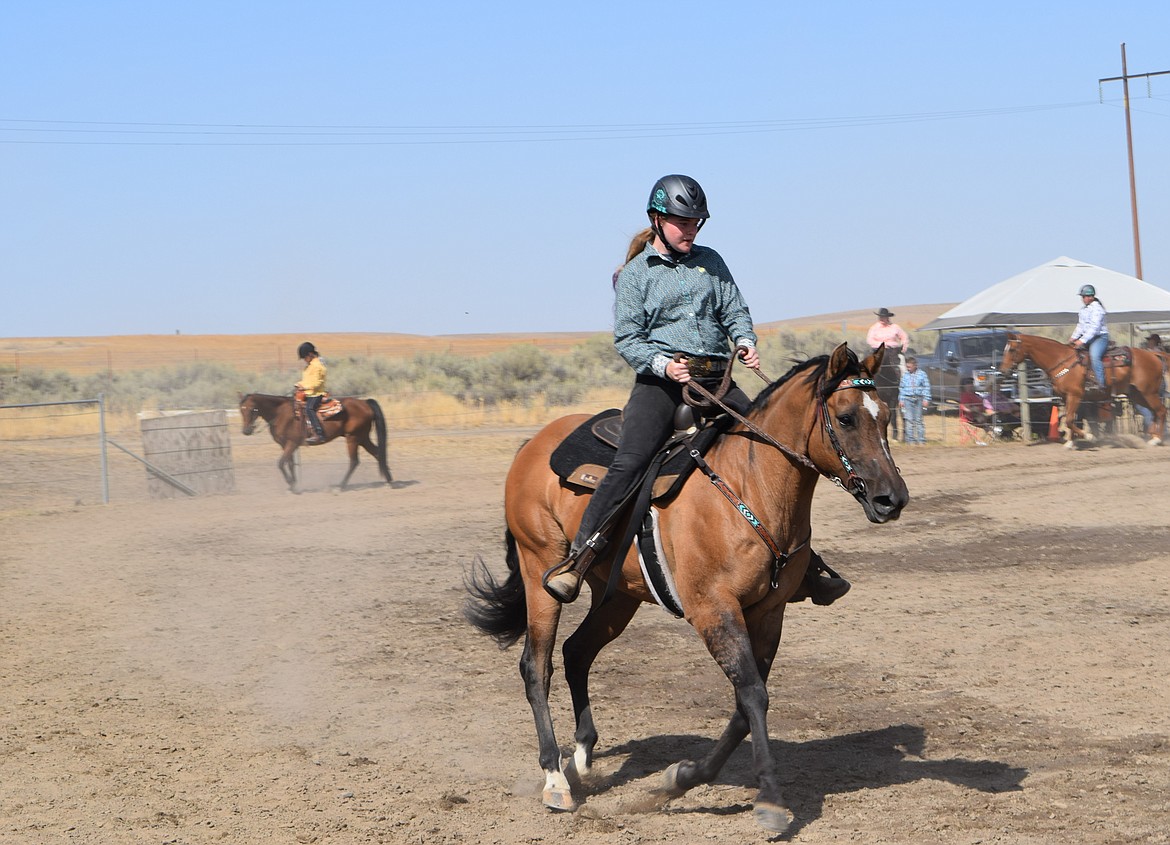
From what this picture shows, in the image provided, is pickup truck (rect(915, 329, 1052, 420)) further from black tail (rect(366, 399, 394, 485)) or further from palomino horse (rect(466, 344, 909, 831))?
palomino horse (rect(466, 344, 909, 831))

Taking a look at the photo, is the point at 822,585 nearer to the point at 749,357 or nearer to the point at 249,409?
the point at 749,357

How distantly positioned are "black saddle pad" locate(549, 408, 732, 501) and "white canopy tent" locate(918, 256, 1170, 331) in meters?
18.9

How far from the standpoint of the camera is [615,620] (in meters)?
5.83

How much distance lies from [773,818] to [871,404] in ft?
5.27

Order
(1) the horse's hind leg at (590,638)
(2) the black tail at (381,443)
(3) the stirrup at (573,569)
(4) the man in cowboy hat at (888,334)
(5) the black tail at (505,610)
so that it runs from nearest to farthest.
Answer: (3) the stirrup at (573,569) < (1) the horse's hind leg at (590,638) < (5) the black tail at (505,610) < (2) the black tail at (381,443) < (4) the man in cowboy hat at (888,334)

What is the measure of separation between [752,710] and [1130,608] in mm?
5031

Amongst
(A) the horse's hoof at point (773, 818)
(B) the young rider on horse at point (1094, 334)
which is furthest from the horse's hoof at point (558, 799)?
(B) the young rider on horse at point (1094, 334)

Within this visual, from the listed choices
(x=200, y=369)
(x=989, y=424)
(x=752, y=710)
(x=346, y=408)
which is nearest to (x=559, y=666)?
(x=752, y=710)

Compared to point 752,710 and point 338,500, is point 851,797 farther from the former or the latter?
point 338,500

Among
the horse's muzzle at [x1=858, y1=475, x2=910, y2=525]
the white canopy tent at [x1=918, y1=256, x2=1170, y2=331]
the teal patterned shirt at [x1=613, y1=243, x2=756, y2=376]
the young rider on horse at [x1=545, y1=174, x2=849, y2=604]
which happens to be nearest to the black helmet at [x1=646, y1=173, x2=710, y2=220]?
the young rider on horse at [x1=545, y1=174, x2=849, y2=604]

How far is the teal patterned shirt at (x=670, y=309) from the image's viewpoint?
521cm

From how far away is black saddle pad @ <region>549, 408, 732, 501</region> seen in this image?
5180mm

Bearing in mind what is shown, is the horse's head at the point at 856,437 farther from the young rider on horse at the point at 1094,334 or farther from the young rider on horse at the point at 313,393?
the young rider on horse at the point at 1094,334

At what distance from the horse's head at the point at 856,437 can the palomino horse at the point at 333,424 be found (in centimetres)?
1357
